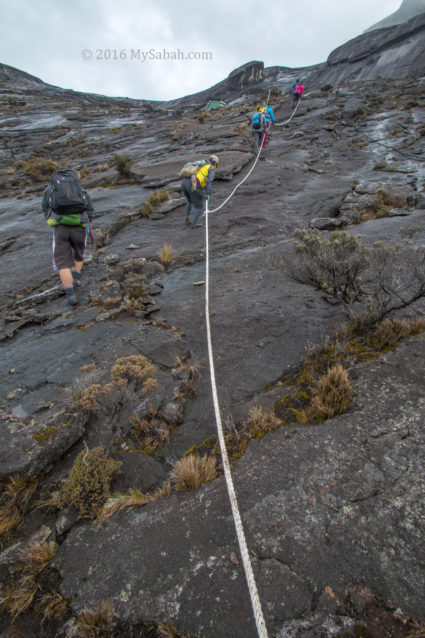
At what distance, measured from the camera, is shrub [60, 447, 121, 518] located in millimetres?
2564

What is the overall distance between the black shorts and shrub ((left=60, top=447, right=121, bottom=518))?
4559mm

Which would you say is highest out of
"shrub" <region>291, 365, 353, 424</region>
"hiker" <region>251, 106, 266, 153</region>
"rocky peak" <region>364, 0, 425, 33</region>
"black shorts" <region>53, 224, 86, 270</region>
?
"rocky peak" <region>364, 0, 425, 33</region>

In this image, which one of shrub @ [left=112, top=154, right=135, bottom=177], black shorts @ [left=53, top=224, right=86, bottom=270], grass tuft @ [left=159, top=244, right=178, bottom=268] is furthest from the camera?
shrub @ [left=112, top=154, right=135, bottom=177]

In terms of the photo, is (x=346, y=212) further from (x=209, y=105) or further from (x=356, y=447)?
(x=209, y=105)

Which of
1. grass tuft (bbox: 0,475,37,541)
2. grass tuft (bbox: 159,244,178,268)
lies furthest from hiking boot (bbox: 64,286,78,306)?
grass tuft (bbox: 0,475,37,541)

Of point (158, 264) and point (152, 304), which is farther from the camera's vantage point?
point (158, 264)

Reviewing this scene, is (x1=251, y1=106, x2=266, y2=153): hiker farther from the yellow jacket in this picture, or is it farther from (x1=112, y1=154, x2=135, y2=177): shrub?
the yellow jacket

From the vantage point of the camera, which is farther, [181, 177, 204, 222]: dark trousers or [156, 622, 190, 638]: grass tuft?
[181, 177, 204, 222]: dark trousers

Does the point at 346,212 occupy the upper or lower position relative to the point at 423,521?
upper

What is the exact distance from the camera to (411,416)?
2693mm

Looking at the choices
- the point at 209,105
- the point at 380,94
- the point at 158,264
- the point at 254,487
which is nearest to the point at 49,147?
the point at 158,264

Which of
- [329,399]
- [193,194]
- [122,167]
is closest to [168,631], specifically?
[329,399]

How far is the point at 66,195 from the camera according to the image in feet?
18.9

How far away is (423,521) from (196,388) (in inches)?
104
